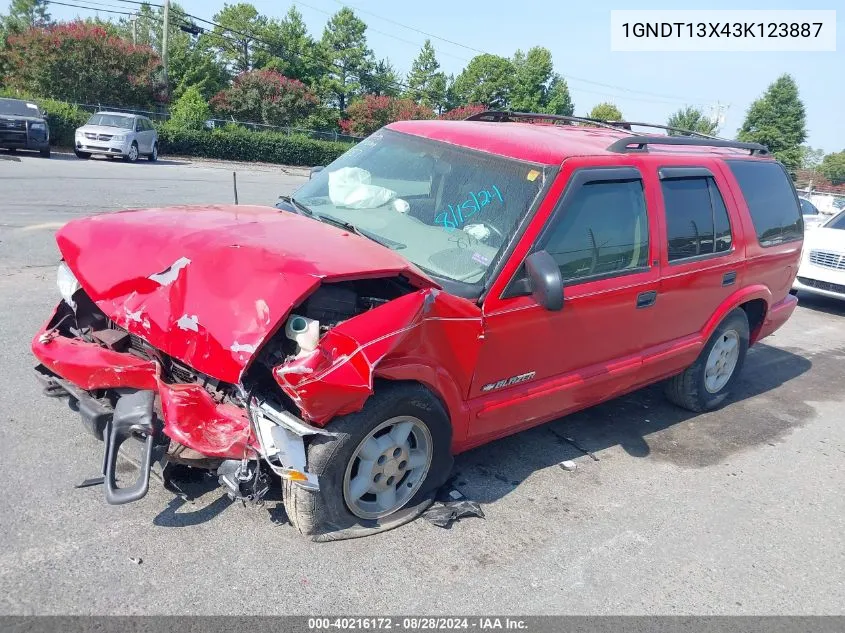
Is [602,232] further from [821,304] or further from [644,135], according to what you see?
[821,304]

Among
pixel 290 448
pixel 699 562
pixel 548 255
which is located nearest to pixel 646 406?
pixel 699 562

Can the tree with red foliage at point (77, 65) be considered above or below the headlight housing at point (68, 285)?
above

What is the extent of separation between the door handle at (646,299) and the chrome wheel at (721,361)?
126cm

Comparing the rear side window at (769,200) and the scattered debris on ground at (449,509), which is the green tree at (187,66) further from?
the scattered debris on ground at (449,509)

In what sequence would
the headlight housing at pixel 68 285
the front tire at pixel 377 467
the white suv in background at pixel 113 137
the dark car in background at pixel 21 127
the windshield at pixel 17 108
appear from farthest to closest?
the white suv in background at pixel 113 137 → the windshield at pixel 17 108 → the dark car in background at pixel 21 127 → the headlight housing at pixel 68 285 → the front tire at pixel 377 467

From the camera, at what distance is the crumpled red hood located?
2.92 meters

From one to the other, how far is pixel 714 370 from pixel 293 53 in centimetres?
6191

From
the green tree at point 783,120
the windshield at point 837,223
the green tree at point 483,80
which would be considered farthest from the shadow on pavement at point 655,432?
the green tree at point 483,80

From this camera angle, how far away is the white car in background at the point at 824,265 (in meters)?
9.62

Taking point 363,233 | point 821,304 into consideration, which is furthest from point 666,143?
point 821,304

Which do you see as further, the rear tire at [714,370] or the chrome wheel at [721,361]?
the chrome wheel at [721,361]

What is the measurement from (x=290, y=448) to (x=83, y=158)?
75.3 feet

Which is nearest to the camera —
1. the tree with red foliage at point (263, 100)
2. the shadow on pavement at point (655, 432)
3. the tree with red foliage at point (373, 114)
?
the shadow on pavement at point (655, 432)

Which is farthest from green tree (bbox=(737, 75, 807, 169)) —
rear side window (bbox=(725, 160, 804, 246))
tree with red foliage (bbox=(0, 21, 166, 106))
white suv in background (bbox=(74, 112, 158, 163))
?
rear side window (bbox=(725, 160, 804, 246))
